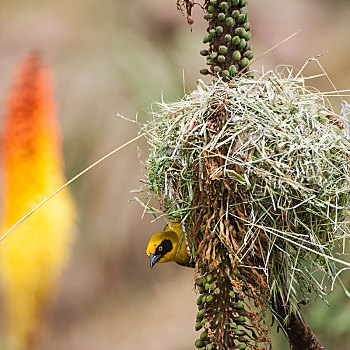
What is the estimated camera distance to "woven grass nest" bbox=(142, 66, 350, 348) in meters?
0.92

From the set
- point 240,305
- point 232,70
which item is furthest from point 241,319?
point 232,70

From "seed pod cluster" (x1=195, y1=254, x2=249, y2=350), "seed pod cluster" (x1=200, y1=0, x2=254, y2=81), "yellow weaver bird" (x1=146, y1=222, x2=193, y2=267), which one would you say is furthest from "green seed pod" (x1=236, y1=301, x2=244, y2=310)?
"seed pod cluster" (x1=200, y1=0, x2=254, y2=81)

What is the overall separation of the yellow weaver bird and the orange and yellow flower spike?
117cm

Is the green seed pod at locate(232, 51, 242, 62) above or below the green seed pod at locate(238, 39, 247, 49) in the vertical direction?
below

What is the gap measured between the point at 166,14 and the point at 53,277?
132 centimetres

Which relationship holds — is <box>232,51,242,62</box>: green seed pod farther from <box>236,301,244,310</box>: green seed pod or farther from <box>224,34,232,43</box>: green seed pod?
<box>236,301,244,310</box>: green seed pod

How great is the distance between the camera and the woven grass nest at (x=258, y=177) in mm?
920

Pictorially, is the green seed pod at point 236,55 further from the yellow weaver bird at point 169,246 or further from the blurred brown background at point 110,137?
the blurred brown background at point 110,137

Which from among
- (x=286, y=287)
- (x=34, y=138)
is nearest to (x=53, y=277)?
(x=34, y=138)

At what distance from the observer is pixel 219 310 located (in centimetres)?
95

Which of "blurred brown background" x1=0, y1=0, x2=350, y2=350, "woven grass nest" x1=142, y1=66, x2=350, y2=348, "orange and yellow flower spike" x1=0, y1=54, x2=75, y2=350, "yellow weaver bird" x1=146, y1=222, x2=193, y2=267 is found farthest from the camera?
"blurred brown background" x1=0, y1=0, x2=350, y2=350

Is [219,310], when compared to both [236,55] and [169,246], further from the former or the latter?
[236,55]

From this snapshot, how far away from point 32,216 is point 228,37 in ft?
4.67

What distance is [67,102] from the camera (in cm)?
238
